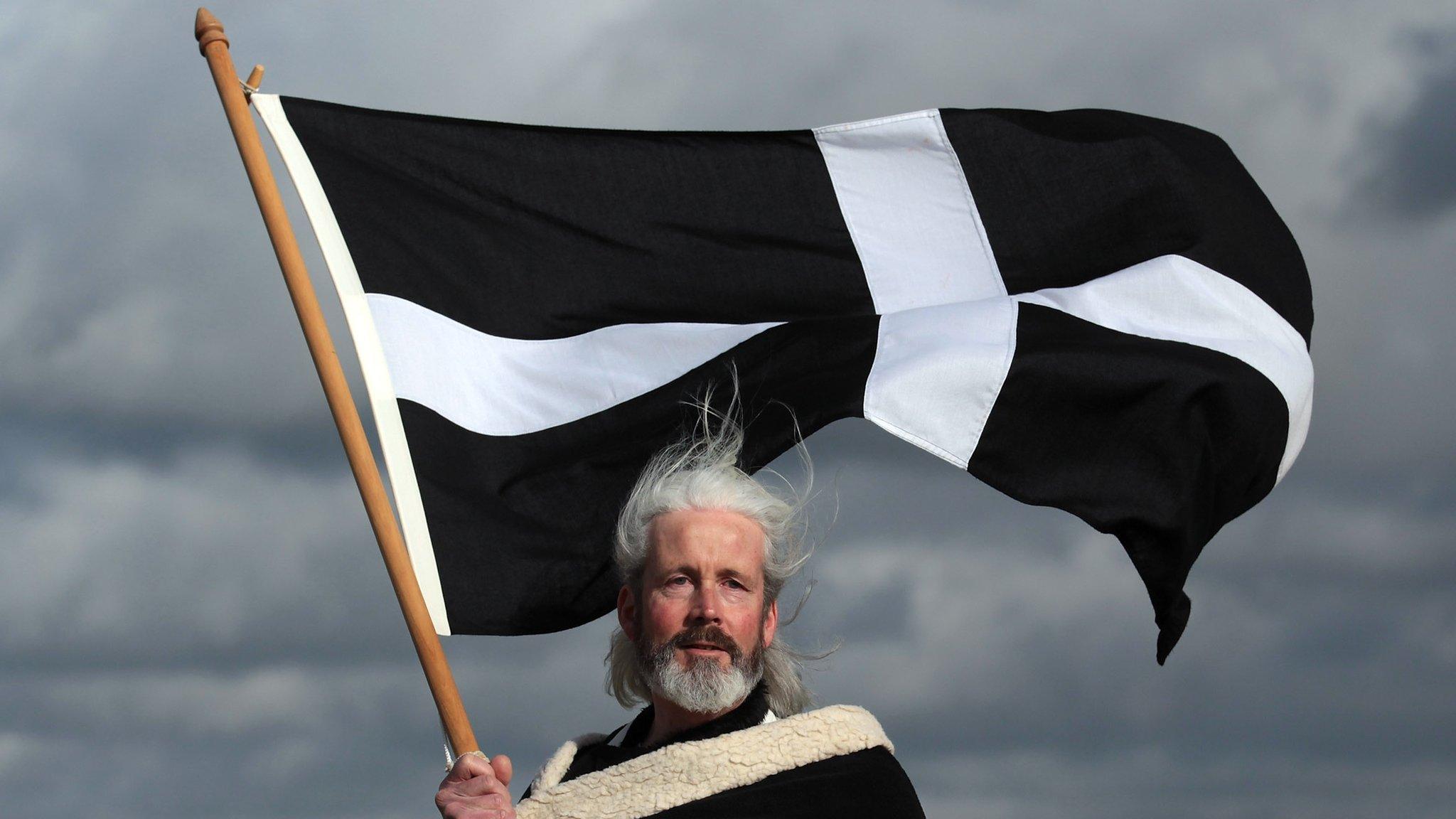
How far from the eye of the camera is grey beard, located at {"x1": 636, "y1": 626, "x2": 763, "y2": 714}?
6.24 meters

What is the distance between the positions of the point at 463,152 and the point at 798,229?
142cm

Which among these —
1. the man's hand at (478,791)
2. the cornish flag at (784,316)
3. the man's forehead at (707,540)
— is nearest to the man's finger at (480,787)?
the man's hand at (478,791)

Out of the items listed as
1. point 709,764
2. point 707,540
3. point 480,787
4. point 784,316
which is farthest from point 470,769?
point 784,316

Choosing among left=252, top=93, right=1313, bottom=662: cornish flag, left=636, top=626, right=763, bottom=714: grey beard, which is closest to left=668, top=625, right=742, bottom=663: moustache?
left=636, top=626, right=763, bottom=714: grey beard

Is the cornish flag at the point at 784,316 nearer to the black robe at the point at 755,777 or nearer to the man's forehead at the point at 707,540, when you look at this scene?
the man's forehead at the point at 707,540

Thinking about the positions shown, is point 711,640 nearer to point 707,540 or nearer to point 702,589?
point 702,589

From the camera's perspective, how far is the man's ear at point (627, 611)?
266 inches

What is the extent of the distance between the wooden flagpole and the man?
28 cm

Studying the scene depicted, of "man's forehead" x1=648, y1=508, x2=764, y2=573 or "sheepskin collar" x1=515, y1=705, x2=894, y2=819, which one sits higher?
"man's forehead" x1=648, y1=508, x2=764, y2=573

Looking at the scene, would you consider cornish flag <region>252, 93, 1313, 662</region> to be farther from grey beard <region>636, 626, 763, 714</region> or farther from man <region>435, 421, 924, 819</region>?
grey beard <region>636, 626, 763, 714</region>

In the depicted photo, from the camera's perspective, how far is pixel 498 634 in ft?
22.0

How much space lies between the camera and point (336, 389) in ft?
20.1

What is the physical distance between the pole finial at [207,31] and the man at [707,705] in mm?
2188

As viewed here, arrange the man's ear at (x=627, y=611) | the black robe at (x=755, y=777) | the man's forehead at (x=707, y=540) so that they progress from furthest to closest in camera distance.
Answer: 1. the man's ear at (x=627, y=611)
2. the man's forehead at (x=707, y=540)
3. the black robe at (x=755, y=777)
